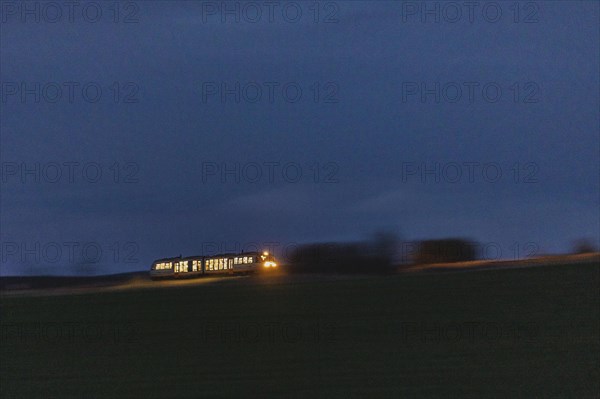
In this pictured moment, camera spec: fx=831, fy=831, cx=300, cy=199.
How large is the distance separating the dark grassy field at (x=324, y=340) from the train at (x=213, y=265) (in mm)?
11041

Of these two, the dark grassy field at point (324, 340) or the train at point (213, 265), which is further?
the train at point (213, 265)

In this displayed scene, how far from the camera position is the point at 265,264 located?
112 feet

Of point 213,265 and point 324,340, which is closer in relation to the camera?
point 324,340

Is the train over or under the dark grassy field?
over

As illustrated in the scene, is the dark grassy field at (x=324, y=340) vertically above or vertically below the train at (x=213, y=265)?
below

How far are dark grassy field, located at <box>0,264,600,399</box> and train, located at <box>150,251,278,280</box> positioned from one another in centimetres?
1104

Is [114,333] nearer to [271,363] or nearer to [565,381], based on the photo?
[271,363]

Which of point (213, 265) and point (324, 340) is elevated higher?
point (213, 265)

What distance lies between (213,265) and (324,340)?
1912cm

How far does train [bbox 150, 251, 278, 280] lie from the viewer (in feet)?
112

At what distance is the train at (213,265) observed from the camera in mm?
34156

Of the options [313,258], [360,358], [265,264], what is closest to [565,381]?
[360,358]

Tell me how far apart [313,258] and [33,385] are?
17.3 m

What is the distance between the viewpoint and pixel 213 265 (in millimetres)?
35031
